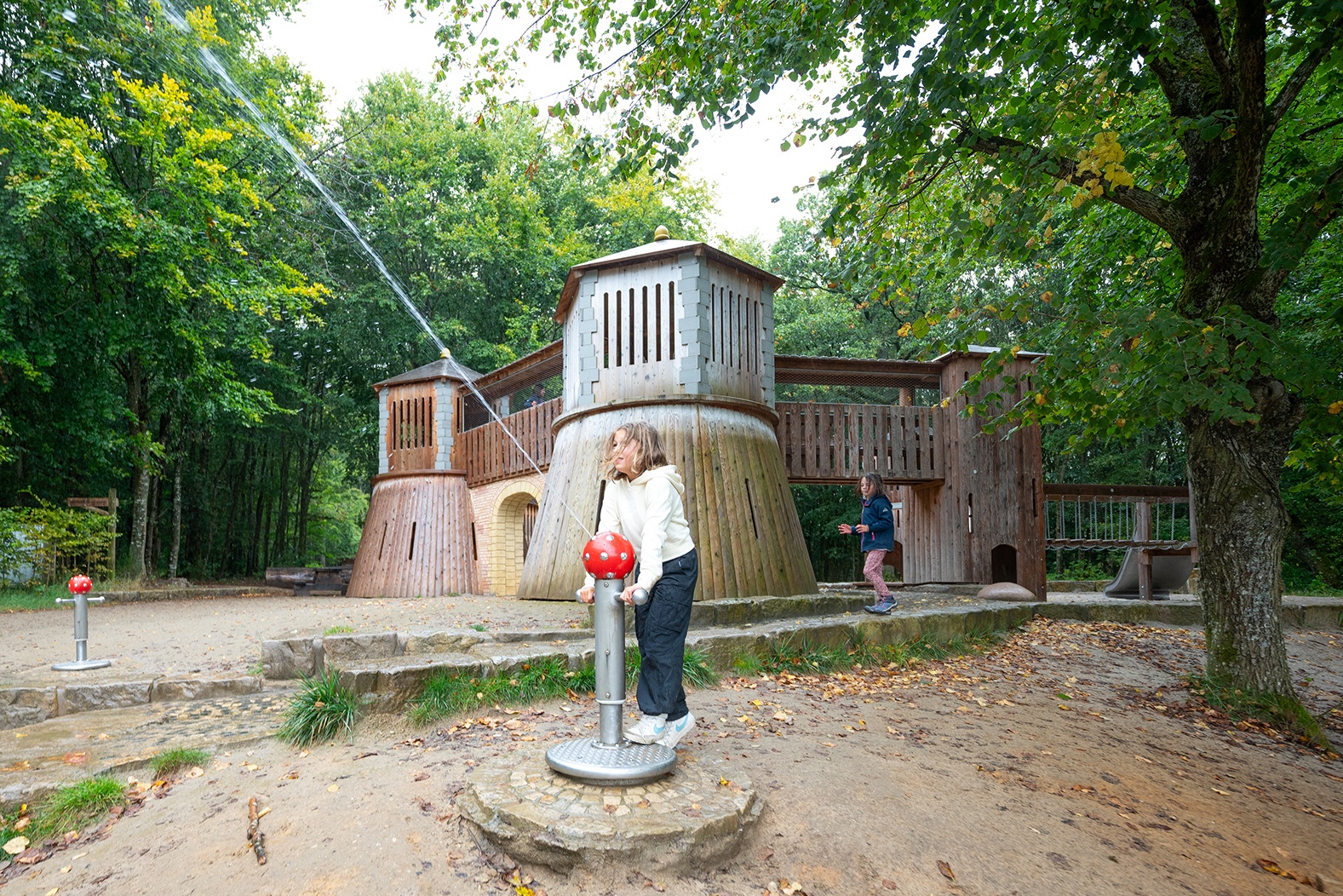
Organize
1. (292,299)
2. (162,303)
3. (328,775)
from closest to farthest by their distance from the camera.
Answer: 1. (328,775)
2. (162,303)
3. (292,299)

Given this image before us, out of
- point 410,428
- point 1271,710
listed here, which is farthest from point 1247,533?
point 410,428

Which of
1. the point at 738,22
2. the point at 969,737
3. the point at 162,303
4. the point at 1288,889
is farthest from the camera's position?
the point at 162,303

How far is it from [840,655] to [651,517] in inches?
161

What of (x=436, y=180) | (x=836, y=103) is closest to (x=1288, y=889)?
(x=836, y=103)

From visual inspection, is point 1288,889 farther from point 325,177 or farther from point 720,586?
point 325,177

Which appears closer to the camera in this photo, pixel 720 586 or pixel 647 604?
pixel 647 604

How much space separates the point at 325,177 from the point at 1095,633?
72.6 feet

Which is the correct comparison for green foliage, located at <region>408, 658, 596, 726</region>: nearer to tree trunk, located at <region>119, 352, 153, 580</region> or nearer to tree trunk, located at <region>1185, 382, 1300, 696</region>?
tree trunk, located at <region>1185, 382, 1300, 696</region>

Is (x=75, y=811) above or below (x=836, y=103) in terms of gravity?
below

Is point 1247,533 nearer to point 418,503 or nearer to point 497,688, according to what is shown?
point 497,688

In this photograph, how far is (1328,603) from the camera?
1106cm

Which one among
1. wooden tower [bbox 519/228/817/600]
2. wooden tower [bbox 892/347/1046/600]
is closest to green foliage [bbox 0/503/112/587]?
wooden tower [bbox 519/228/817/600]

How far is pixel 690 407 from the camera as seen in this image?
904 cm

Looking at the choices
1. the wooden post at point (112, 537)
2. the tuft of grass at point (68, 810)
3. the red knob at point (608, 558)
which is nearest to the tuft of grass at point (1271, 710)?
the red knob at point (608, 558)
